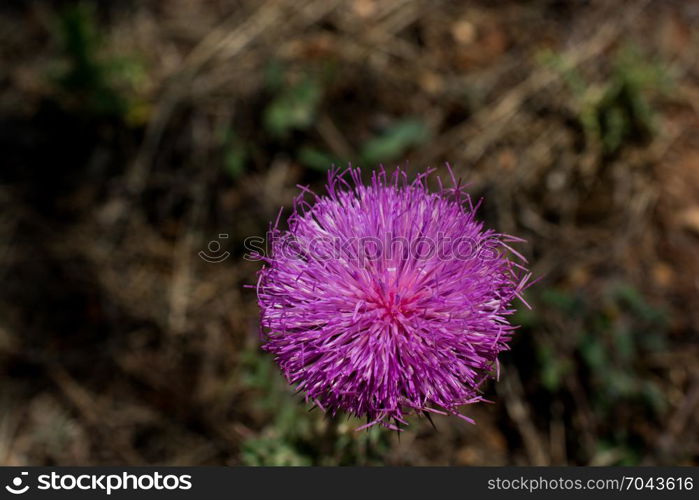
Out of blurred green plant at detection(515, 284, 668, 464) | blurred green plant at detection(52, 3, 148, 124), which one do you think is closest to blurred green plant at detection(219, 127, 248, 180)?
blurred green plant at detection(52, 3, 148, 124)

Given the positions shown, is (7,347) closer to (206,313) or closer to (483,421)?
(206,313)

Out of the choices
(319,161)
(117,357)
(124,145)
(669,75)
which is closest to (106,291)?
(117,357)

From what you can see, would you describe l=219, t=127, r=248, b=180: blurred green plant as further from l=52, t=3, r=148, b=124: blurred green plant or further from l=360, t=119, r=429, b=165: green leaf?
l=360, t=119, r=429, b=165: green leaf

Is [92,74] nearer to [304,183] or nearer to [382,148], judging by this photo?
[304,183]

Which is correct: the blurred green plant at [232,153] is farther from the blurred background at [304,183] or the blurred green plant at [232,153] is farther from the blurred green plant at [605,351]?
the blurred green plant at [605,351]

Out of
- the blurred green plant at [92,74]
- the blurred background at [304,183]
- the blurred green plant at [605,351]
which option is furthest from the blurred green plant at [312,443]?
the blurred green plant at [92,74]

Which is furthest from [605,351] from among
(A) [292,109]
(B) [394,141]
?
(A) [292,109]
